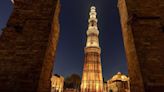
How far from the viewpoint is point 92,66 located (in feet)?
77.3

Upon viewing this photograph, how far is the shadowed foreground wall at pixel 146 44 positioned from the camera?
496cm

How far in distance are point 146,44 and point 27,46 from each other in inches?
177

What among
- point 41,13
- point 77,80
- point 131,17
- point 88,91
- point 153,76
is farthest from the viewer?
point 77,80

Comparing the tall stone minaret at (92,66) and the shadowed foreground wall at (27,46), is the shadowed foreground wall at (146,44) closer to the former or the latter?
the shadowed foreground wall at (27,46)

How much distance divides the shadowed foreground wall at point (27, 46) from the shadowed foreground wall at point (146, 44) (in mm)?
3363

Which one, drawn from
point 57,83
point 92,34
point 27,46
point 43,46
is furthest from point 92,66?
point 27,46

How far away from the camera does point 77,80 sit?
118ft

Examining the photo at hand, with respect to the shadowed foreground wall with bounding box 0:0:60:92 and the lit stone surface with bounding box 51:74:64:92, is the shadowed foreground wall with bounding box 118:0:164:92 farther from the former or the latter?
the lit stone surface with bounding box 51:74:64:92

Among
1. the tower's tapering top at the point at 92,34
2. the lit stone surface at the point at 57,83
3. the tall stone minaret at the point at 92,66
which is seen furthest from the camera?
the tower's tapering top at the point at 92,34

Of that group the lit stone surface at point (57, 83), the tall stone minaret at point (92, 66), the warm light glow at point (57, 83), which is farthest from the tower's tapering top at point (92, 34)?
the warm light glow at point (57, 83)

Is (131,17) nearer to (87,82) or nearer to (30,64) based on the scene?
(30,64)

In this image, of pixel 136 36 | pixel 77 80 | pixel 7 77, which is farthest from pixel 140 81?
pixel 77 80

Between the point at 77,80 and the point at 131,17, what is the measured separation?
31.6 m

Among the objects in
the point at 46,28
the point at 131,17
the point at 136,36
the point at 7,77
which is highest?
the point at 131,17
